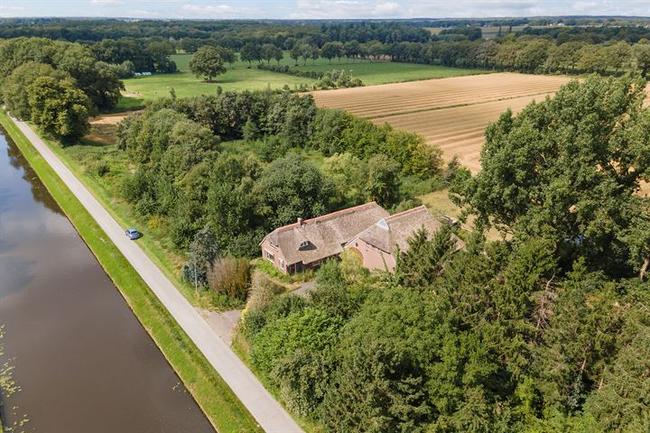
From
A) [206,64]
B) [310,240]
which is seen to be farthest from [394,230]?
[206,64]

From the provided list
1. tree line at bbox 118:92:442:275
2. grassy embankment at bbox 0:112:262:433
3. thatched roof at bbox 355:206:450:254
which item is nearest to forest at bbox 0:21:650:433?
tree line at bbox 118:92:442:275

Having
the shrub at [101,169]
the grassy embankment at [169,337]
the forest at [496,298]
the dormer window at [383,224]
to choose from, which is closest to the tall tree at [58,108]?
the shrub at [101,169]

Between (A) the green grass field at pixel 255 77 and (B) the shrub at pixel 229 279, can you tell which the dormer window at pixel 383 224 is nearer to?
(B) the shrub at pixel 229 279

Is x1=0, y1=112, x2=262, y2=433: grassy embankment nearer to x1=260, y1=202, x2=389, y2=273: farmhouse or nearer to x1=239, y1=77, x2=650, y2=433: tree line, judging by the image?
x1=239, y1=77, x2=650, y2=433: tree line

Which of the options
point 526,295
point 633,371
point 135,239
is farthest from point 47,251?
point 633,371

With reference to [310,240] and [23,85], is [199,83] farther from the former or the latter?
[310,240]

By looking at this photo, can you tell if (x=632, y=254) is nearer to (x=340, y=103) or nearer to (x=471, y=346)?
(x=471, y=346)

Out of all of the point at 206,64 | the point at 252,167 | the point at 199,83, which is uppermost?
the point at 206,64
